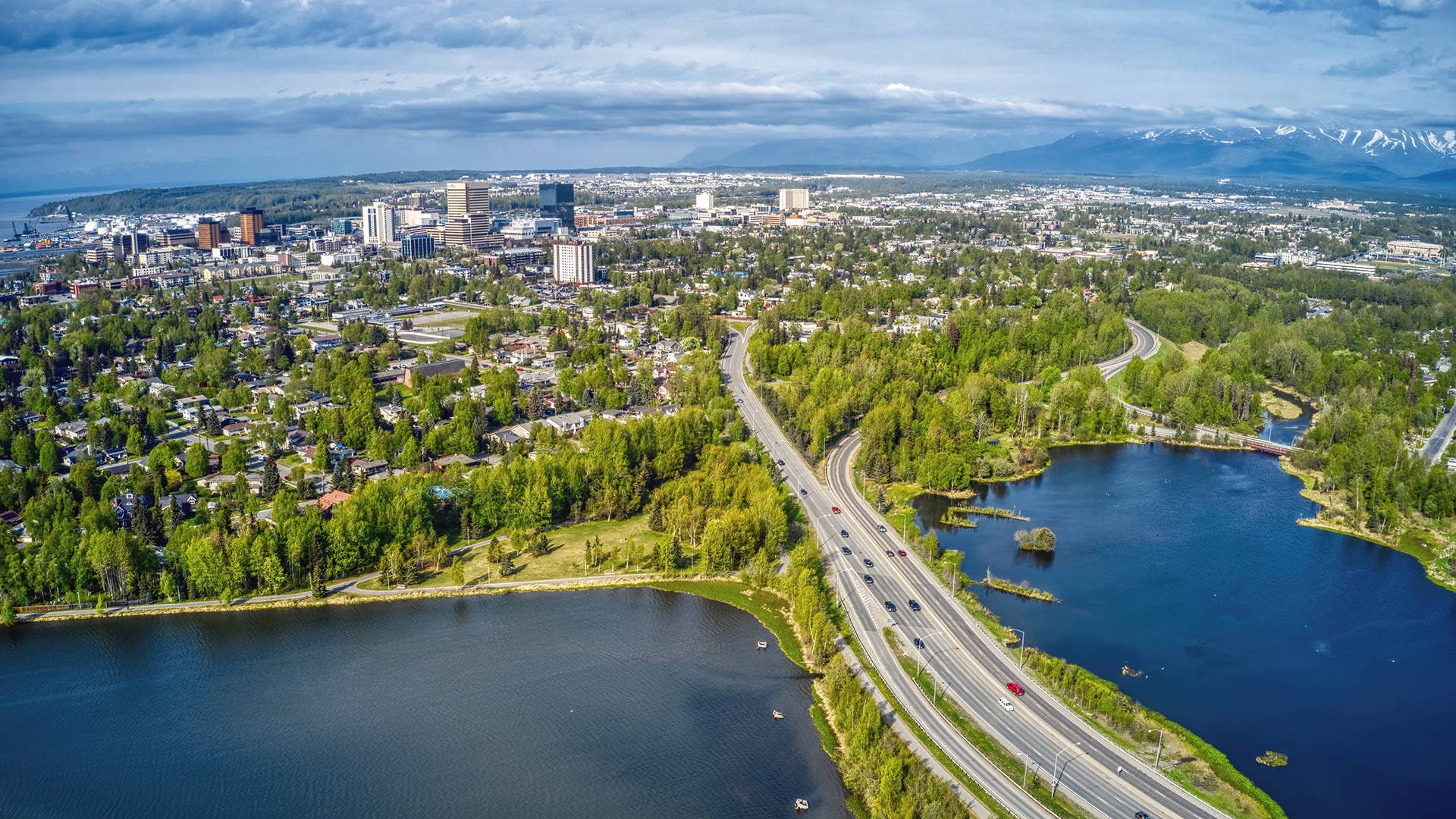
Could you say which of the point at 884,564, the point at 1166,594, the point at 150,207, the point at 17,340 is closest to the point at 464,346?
the point at 17,340

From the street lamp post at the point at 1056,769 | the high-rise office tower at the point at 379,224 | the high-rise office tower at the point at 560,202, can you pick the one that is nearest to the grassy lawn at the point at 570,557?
the street lamp post at the point at 1056,769

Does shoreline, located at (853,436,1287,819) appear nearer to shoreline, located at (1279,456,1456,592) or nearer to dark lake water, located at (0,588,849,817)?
dark lake water, located at (0,588,849,817)

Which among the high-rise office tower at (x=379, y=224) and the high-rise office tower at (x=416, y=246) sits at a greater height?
the high-rise office tower at (x=379, y=224)

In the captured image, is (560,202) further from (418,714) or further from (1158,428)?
(418,714)

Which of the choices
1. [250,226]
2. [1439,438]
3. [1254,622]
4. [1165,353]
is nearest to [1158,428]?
[1439,438]

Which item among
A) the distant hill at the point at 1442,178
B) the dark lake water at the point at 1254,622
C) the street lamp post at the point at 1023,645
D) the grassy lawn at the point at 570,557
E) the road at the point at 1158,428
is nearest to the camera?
the dark lake water at the point at 1254,622

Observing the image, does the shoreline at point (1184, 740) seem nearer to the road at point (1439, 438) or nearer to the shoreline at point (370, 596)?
the shoreline at point (370, 596)

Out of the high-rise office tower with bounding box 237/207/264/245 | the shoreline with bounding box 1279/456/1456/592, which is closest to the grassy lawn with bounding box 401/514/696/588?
the shoreline with bounding box 1279/456/1456/592
